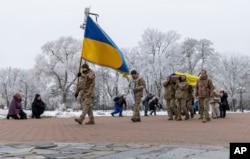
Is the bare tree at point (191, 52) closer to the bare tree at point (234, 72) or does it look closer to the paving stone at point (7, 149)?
the bare tree at point (234, 72)

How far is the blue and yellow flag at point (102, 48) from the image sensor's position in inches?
601

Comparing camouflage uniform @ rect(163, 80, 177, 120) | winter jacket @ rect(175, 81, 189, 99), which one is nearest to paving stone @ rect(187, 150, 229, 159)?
winter jacket @ rect(175, 81, 189, 99)

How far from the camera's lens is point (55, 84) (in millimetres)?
79312

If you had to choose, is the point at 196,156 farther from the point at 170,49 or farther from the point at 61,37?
the point at 61,37

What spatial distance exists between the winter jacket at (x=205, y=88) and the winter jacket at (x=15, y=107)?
10.3 meters

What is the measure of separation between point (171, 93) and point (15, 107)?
859 cm

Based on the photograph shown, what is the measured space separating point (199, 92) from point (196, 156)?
9.56 metres

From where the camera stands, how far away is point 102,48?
1541 centimetres

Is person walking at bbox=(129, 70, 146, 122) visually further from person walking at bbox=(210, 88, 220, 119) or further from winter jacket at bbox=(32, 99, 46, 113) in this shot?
winter jacket at bbox=(32, 99, 46, 113)

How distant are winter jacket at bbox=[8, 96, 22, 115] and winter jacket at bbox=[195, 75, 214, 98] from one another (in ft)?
33.8

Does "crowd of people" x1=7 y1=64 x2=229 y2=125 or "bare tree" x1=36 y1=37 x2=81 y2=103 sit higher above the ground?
"bare tree" x1=36 y1=37 x2=81 y2=103

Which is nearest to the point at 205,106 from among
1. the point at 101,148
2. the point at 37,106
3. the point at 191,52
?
the point at 101,148

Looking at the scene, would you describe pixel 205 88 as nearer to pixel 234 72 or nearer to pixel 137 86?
pixel 137 86

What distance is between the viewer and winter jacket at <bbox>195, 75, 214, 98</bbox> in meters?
15.8
